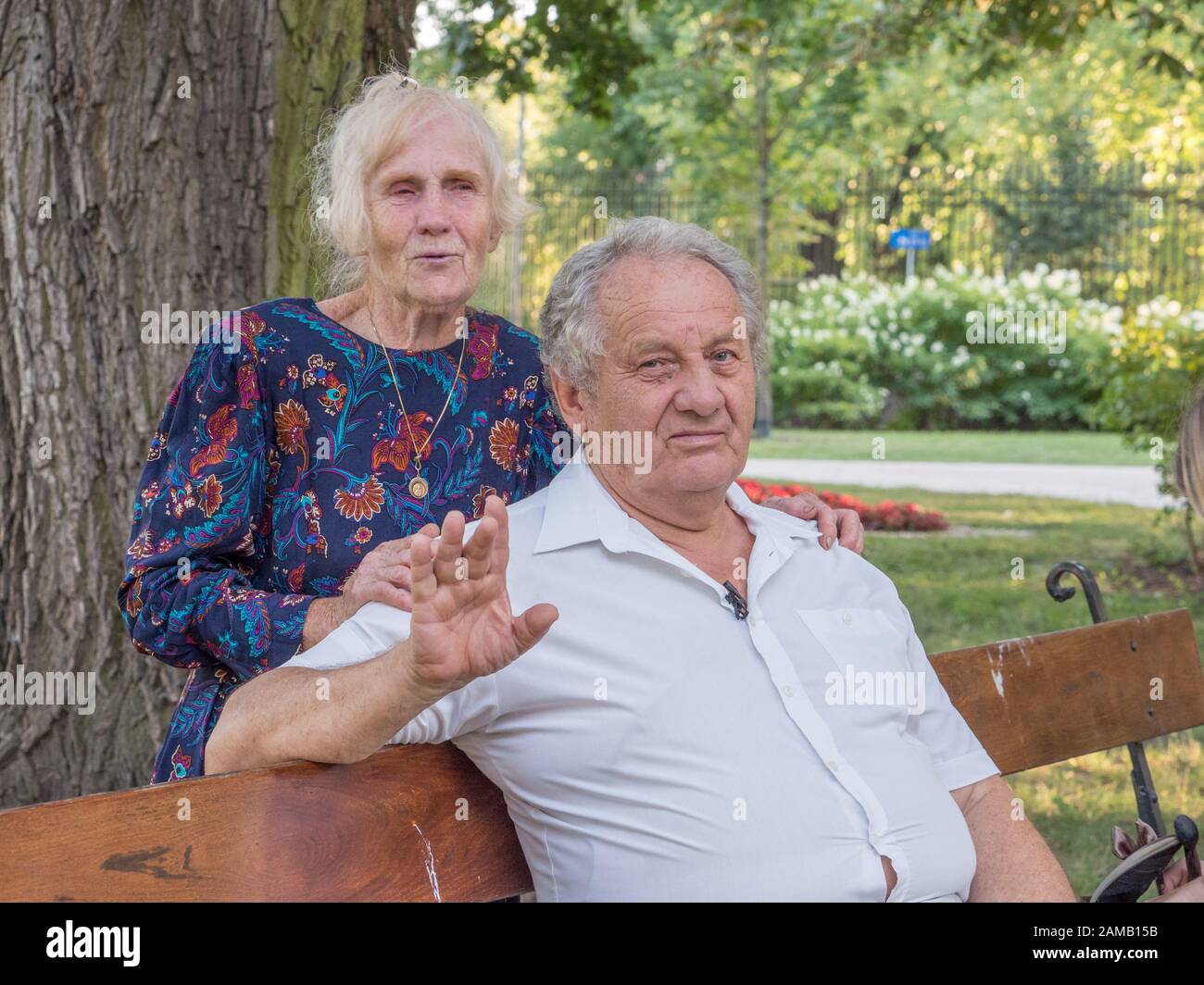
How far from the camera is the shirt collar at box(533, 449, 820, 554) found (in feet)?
7.57

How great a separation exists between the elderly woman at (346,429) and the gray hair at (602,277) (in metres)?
0.28

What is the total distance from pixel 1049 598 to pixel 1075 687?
16.5ft

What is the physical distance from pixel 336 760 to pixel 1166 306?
8.74 m

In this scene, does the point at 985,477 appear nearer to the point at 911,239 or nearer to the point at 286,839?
the point at 911,239

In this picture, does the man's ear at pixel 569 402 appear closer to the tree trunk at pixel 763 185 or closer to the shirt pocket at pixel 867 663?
A: the shirt pocket at pixel 867 663

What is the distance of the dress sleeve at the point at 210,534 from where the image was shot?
7.75 feet

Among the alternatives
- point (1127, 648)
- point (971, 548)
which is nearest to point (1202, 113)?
point (971, 548)

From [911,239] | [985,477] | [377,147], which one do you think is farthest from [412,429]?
[911,239]

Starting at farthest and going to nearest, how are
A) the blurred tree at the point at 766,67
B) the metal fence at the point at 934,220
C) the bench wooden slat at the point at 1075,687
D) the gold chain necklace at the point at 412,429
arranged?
the metal fence at the point at 934,220 → the blurred tree at the point at 766,67 → the bench wooden slat at the point at 1075,687 → the gold chain necklace at the point at 412,429

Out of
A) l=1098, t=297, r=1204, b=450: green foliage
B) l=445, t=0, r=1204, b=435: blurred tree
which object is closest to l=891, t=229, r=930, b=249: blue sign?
l=445, t=0, r=1204, b=435: blurred tree

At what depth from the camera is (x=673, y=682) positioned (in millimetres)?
2213

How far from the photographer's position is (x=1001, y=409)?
58.9 feet

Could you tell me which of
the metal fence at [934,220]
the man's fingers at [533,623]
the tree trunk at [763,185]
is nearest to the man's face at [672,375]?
the man's fingers at [533,623]
